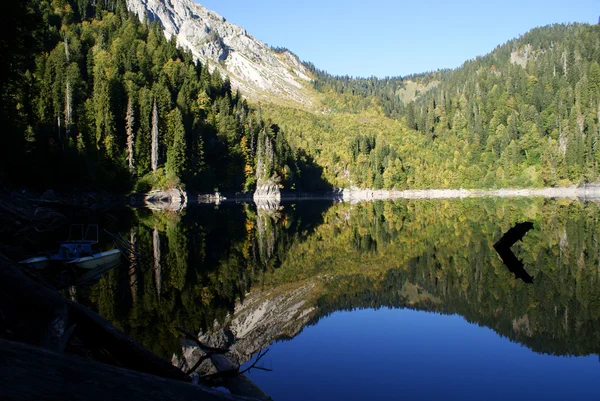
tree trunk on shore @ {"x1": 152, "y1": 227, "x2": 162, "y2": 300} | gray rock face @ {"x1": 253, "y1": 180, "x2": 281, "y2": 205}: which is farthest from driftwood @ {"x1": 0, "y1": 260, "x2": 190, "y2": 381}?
gray rock face @ {"x1": 253, "y1": 180, "x2": 281, "y2": 205}

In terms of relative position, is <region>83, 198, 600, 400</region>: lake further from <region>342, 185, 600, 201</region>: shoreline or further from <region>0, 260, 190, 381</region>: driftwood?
<region>342, 185, 600, 201</region>: shoreline

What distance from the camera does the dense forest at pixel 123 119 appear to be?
→ 190 ft

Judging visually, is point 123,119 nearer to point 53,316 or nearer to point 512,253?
point 512,253

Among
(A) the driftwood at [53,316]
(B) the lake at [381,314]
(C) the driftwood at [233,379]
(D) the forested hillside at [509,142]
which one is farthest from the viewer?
(D) the forested hillside at [509,142]

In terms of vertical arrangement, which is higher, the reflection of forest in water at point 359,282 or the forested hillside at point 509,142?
the forested hillside at point 509,142

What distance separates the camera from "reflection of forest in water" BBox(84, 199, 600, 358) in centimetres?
1234

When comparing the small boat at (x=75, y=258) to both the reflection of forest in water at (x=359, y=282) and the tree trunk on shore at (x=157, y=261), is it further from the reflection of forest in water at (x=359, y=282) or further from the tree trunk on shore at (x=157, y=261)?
the tree trunk on shore at (x=157, y=261)

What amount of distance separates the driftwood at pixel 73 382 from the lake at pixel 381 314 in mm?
5598

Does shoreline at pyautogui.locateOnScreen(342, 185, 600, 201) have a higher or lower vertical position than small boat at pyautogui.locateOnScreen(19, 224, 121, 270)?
higher

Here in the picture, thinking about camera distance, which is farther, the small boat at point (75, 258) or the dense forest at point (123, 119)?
the dense forest at point (123, 119)

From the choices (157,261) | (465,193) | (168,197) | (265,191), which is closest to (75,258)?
(157,261)

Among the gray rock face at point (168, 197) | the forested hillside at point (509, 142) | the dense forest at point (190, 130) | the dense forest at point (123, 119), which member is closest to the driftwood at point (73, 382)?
the dense forest at point (190, 130)

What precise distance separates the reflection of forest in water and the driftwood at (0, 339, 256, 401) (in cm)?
627

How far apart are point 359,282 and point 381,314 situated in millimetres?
4640
